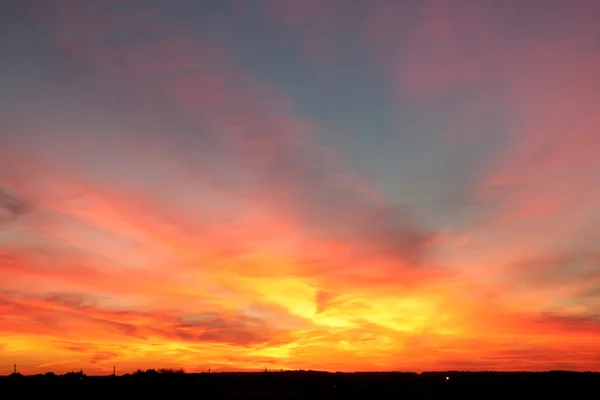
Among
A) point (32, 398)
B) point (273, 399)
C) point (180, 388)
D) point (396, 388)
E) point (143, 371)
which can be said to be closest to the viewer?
point (32, 398)

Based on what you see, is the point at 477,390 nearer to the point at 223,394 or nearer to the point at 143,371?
the point at 223,394

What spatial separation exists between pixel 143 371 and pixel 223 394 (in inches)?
1214

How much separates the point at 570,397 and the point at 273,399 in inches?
1254

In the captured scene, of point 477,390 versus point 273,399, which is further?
point 477,390

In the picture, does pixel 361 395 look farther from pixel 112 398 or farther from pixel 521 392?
pixel 112 398

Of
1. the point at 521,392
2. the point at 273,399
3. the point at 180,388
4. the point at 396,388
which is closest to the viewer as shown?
the point at 273,399

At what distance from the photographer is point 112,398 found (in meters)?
47.6

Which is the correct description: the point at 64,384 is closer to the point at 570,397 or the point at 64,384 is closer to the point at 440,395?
the point at 440,395

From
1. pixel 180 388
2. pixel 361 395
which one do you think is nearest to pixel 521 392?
pixel 361 395

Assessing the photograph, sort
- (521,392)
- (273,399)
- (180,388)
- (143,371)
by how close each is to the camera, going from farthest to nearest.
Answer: (143,371)
(521,392)
(180,388)
(273,399)

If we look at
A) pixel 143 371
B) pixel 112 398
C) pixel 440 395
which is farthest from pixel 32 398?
pixel 440 395

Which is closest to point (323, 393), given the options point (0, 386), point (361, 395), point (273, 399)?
point (361, 395)

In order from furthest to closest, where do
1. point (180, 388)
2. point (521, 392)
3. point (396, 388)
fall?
point (396, 388)
point (521, 392)
point (180, 388)

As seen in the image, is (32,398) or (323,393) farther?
(323,393)
